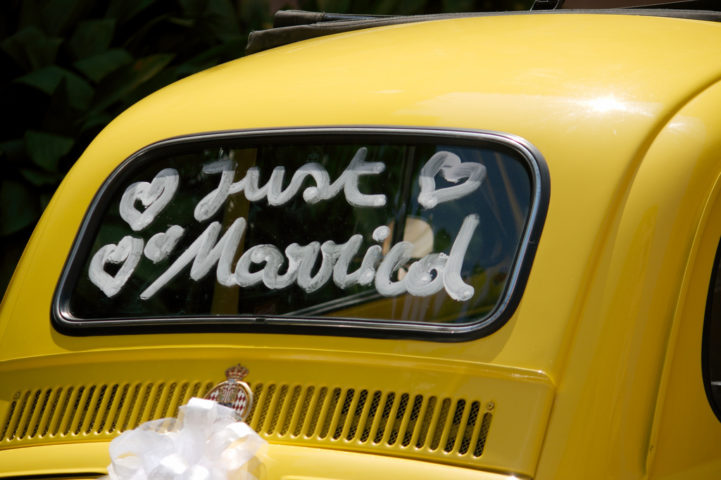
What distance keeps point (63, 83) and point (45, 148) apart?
1.43ft

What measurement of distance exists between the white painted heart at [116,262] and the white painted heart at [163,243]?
3 centimetres

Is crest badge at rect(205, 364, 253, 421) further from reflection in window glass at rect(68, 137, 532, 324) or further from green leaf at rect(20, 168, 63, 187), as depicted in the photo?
green leaf at rect(20, 168, 63, 187)

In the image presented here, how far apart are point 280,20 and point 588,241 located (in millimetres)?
2435

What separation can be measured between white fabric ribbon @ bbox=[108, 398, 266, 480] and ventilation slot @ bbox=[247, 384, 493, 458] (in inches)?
3.9

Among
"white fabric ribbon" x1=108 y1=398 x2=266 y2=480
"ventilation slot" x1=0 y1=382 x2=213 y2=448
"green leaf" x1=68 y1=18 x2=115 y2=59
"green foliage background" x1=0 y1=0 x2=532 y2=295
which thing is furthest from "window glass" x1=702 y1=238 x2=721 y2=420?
"green leaf" x1=68 y1=18 x2=115 y2=59

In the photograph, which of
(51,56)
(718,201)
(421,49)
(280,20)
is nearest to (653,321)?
(718,201)

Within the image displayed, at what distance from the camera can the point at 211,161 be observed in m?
2.48

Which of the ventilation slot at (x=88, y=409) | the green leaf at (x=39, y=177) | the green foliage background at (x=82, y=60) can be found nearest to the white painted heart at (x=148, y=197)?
the ventilation slot at (x=88, y=409)

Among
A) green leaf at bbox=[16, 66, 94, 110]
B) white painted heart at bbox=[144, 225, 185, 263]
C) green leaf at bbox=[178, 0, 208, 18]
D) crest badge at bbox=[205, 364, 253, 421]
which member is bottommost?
crest badge at bbox=[205, 364, 253, 421]

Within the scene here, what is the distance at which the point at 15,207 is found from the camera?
248 inches

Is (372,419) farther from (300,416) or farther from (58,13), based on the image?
(58,13)

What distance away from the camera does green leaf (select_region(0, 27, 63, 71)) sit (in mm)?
6469

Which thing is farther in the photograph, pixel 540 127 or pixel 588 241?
pixel 540 127

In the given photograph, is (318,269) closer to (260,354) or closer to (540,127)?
(260,354)
